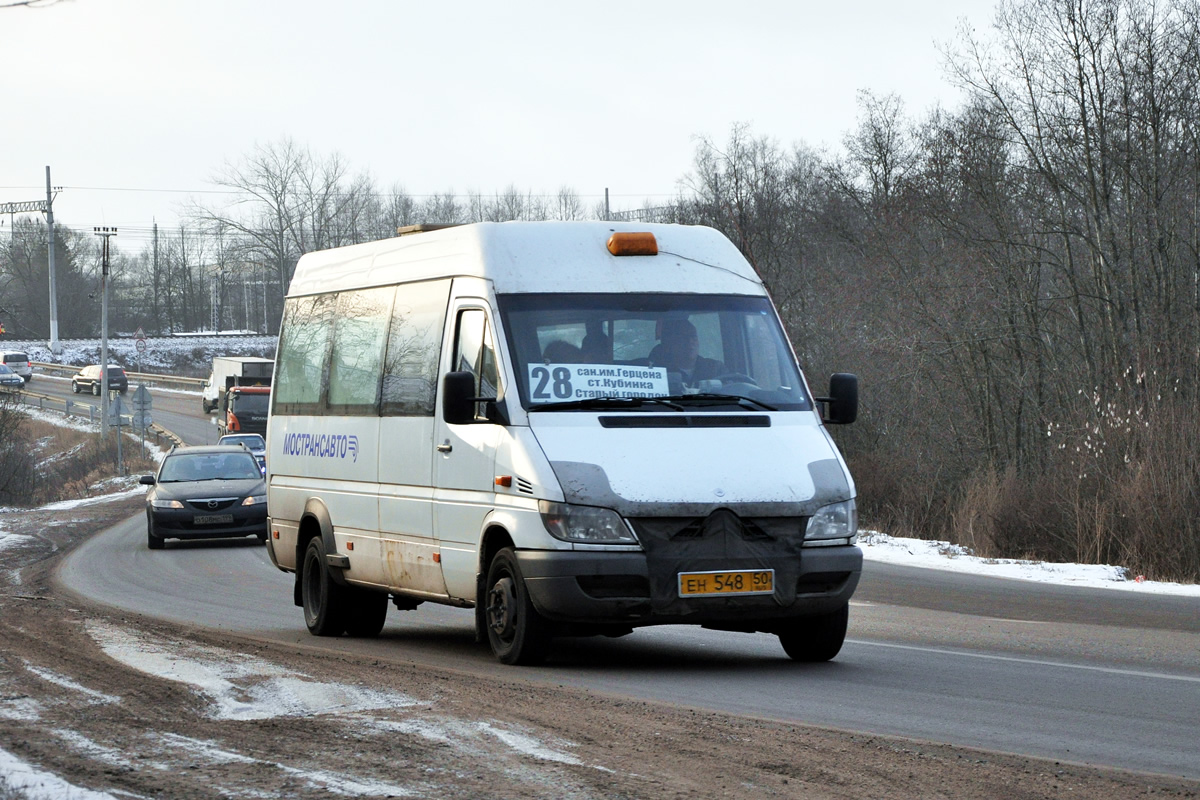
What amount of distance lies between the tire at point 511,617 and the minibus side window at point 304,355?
3.23m

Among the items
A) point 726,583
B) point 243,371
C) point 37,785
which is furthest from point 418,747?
point 243,371

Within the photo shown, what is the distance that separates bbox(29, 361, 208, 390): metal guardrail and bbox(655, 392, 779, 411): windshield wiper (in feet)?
263

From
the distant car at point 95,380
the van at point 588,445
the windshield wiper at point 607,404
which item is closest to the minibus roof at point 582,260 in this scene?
the van at point 588,445

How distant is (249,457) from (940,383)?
45.5ft

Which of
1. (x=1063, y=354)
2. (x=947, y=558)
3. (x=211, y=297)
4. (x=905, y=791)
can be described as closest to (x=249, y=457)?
(x=947, y=558)

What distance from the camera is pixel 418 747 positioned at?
6.07 m

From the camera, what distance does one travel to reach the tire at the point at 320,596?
37.5 ft

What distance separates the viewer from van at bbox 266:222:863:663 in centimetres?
833

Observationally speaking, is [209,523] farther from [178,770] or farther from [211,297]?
[211,297]

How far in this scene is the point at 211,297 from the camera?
12331 centimetres

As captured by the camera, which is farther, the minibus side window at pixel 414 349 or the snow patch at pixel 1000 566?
the snow patch at pixel 1000 566

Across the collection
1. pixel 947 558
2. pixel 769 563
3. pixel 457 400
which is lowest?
pixel 947 558

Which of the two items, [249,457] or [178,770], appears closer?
[178,770]

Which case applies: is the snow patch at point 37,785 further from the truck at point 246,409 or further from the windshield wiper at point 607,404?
the truck at point 246,409
